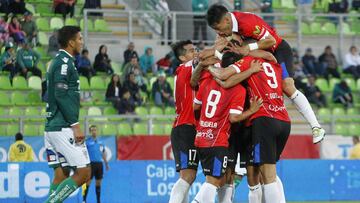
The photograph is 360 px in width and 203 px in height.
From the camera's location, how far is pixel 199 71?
508 inches

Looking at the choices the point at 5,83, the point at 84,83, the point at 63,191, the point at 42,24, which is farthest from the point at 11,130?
the point at 63,191

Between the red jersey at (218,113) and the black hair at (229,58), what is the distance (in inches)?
14.9

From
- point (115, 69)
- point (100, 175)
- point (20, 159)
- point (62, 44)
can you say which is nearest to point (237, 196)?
point (100, 175)

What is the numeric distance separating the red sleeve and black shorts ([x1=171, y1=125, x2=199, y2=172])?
1.19m

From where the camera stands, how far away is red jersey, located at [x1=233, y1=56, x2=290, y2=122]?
12297 millimetres

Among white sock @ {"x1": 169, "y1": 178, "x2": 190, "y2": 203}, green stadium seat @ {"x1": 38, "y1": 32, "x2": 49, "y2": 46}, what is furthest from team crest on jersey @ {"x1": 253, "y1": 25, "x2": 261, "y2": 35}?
green stadium seat @ {"x1": 38, "y1": 32, "x2": 49, "y2": 46}

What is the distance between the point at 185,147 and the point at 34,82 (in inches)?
515

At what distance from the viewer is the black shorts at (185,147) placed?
13.1 metres

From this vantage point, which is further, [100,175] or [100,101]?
[100,101]

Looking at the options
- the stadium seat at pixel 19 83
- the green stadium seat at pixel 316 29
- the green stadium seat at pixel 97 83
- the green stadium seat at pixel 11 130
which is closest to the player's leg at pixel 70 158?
the green stadium seat at pixel 11 130

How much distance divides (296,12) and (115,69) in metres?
6.83

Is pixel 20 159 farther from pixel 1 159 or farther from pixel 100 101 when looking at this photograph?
pixel 100 101

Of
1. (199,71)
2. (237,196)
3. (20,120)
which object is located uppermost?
(199,71)

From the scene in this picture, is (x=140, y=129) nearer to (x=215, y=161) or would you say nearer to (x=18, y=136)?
(x=18, y=136)
